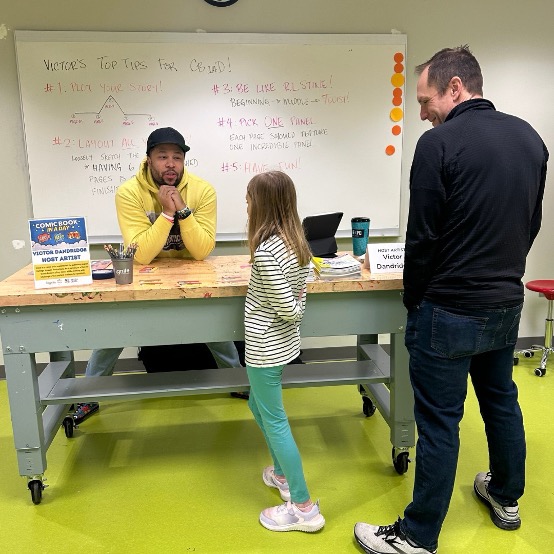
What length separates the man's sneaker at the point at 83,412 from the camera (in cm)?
275

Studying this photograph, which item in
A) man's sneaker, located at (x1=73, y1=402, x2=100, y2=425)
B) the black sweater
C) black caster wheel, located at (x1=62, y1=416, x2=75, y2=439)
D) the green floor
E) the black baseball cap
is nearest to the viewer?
the black sweater

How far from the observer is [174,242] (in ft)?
8.58

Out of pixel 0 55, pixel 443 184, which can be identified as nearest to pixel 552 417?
pixel 443 184

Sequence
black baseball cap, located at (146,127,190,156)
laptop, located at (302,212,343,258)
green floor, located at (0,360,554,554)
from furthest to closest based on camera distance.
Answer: black baseball cap, located at (146,127,190,156) → laptop, located at (302,212,343,258) → green floor, located at (0,360,554,554)

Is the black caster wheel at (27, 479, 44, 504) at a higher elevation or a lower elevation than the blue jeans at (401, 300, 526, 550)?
lower

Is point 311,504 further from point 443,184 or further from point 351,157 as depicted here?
point 351,157

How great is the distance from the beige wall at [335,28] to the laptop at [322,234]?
3.65 ft

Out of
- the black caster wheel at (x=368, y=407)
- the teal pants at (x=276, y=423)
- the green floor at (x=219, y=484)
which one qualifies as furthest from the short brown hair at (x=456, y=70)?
the black caster wheel at (x=368, y=407)

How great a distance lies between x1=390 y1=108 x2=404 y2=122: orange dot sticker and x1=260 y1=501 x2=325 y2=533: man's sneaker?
2.38 m

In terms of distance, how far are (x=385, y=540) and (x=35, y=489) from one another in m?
1.34

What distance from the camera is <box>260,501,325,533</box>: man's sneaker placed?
6.22ft

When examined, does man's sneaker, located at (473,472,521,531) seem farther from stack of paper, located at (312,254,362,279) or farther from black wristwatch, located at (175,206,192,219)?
black wristwatch, located at (175,206,192,219)

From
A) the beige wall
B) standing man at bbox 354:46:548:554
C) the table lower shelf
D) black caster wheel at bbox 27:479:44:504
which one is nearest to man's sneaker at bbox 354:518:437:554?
standing man at bbox 354:46:548:554

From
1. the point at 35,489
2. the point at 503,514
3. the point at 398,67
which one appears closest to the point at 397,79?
the point at 398,67
